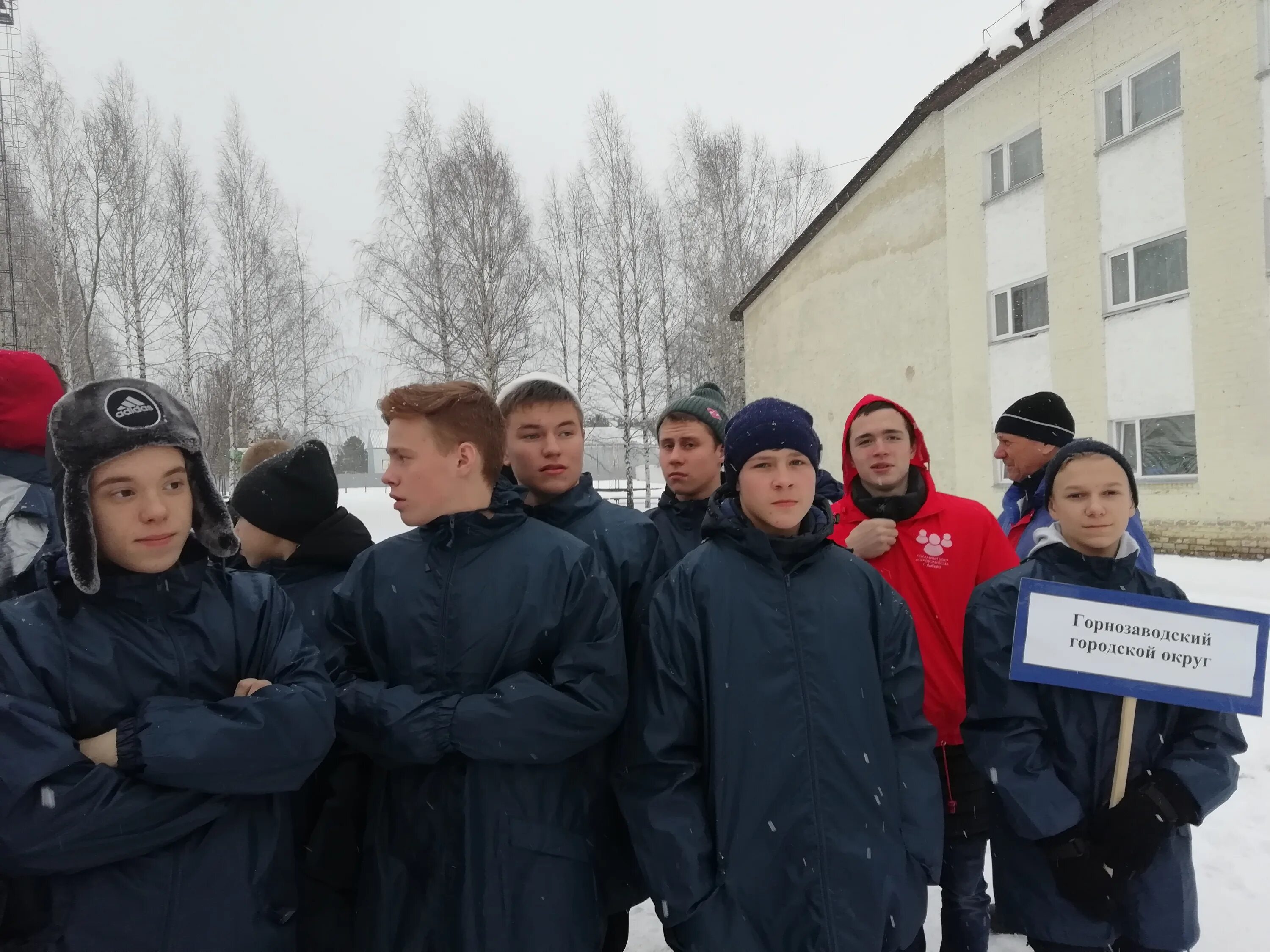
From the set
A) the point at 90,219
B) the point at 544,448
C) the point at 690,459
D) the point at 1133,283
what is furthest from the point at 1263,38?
the point at 90,219

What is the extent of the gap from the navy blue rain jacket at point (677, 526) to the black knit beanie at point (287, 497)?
114 cm

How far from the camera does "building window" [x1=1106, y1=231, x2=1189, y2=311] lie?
36.4ft

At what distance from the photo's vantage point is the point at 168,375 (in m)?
18.2

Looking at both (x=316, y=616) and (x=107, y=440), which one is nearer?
(x=107, y=440)

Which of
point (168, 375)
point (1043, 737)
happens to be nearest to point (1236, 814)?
point (1043, 737)

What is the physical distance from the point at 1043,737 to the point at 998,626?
12.4 inches

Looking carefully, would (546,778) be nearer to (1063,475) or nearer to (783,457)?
(783,457)

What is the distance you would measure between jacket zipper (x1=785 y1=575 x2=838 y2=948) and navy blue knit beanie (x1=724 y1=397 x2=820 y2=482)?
1.16 ft

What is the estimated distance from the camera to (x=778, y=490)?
1959 millimetres

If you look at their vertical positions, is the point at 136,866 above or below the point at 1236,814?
above

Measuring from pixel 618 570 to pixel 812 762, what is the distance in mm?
874

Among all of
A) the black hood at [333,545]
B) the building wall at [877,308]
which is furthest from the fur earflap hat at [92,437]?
the building wall at [877,308]

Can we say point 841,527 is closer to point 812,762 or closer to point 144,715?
point 812,762

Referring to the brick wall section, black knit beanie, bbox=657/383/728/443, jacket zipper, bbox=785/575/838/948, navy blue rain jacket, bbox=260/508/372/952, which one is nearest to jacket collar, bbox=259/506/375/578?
navy blue rain jacket, bbox=260/508/372/952
